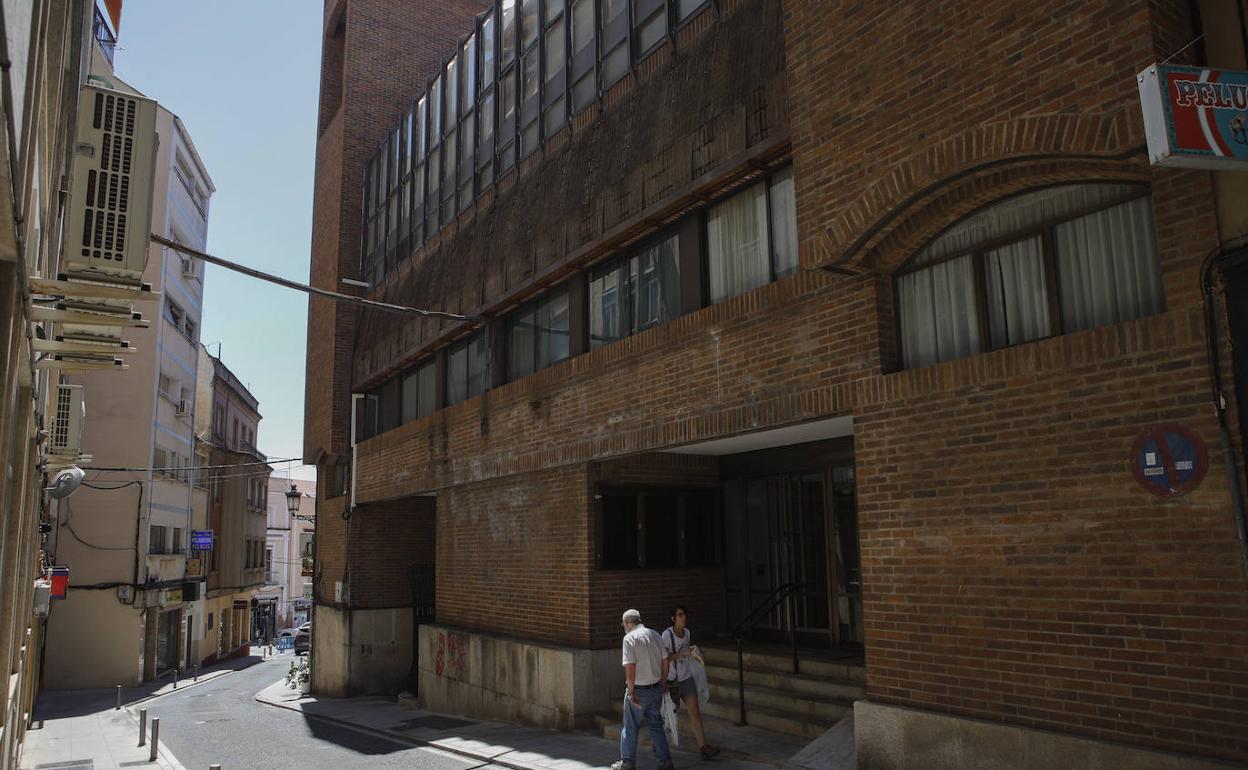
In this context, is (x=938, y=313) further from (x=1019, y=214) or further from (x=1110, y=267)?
(x=1110, y=267)

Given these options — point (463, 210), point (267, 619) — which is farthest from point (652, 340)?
point (267, 619)

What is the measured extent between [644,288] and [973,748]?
718 centimetres

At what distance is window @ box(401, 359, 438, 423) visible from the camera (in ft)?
62.2

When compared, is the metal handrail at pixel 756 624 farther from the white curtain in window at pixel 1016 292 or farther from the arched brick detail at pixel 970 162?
the arched brick detail at pixel 970 162

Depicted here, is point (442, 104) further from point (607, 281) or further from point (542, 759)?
point (542, 759)

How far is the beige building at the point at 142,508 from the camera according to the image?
29.1 metres

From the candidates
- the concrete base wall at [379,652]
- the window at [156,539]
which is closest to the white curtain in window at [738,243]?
the concrete base wall at [379,652]

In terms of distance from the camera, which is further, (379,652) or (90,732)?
(379,652)

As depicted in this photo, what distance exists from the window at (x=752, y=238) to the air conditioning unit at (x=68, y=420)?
37.1 ft

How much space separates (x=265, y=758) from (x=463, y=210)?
34.2ft

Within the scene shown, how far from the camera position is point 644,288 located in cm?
1239

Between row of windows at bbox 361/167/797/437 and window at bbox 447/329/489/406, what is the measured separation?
2cm

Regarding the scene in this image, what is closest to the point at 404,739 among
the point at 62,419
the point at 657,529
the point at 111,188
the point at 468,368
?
the point at 657,529

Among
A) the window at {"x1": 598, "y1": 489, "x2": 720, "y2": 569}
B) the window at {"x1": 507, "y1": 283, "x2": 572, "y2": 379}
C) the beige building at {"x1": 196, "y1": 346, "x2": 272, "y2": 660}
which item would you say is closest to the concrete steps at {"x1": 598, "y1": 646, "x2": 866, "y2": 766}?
the window at {"x1": 598, "y1": 489, "x2": 720, "y2": 569}
